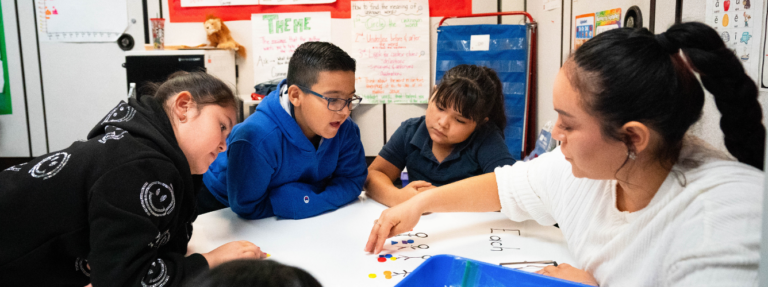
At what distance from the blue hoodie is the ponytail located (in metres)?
0.90

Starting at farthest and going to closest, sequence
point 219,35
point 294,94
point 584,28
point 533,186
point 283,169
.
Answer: point 219,35 < point 584,28 < point 294,94 < point 283,169 < point 533,186

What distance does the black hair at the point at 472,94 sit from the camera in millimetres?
1602

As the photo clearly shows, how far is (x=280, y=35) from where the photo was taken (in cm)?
328

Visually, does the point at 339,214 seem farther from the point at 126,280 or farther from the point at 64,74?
the point at 64,74

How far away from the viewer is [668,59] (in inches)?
25.1

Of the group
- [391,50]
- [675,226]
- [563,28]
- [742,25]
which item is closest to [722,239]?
[675,226]

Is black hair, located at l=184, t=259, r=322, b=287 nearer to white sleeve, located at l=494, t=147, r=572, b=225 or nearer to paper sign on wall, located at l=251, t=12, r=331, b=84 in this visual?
white sleeve, located at l=494, t=147, r=572, b=225

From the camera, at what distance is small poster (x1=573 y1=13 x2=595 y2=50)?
201cm

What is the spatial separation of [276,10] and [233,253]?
265 centimetres

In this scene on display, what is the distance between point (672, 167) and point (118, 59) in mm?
3567

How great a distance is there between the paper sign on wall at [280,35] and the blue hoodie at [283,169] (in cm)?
190

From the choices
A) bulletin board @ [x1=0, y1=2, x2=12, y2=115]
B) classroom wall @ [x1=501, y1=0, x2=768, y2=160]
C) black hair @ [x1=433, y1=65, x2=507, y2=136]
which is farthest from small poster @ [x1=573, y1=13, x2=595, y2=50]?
bulletin board @ [x1=0, y1=2, x2=12, y2=115]

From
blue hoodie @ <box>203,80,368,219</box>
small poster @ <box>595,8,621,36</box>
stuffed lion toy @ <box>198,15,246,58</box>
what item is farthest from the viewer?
stuffed lion toy @ <box>198,15,246,58</box>

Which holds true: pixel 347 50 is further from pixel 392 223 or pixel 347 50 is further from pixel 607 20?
pixel 392 223
